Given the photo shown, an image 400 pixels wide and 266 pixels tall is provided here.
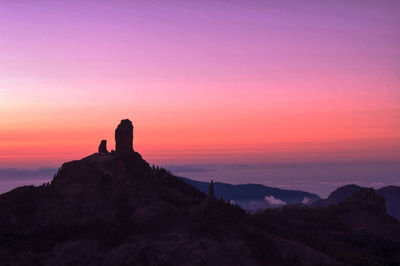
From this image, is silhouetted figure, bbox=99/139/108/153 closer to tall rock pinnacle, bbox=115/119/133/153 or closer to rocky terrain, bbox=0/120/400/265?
rocky terrain, bbox=0/120/400/265

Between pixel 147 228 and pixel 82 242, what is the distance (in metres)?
5.86

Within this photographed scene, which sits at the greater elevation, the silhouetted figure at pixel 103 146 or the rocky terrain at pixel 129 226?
the silhouetted figure at pixel 103 146

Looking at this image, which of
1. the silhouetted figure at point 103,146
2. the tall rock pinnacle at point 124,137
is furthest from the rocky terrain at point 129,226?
the silhouetted figure at point 103,146

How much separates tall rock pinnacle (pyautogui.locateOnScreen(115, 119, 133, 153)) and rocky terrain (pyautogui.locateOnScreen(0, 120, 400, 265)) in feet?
0.39

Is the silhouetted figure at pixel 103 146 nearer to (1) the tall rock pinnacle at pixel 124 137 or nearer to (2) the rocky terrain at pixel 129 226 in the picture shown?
(2) the rocky terrain at pixel 129 226

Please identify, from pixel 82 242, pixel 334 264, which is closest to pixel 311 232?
pixel 334 264

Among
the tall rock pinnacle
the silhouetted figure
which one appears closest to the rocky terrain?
the tall rock pinnacle

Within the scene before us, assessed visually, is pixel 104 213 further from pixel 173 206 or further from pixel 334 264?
pixel 334 264

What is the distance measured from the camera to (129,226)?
40750mm

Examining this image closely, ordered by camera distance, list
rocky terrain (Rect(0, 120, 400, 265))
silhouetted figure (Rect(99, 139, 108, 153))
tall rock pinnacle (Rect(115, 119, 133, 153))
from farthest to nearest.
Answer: silhouetted figure (Rect(99, 139, 108, 153))
tall rock pinnacle (Rect(115, 119, 133, 153))
rocky terrain (Rect(0, 120, 400, 265))

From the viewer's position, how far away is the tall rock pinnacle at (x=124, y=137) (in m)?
51.5

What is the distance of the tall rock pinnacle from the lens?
2026 inches

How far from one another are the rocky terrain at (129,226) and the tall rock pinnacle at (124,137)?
0.12m

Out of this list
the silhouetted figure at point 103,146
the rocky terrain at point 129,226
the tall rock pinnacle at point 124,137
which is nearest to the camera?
the rocky terrain at point 129,226
